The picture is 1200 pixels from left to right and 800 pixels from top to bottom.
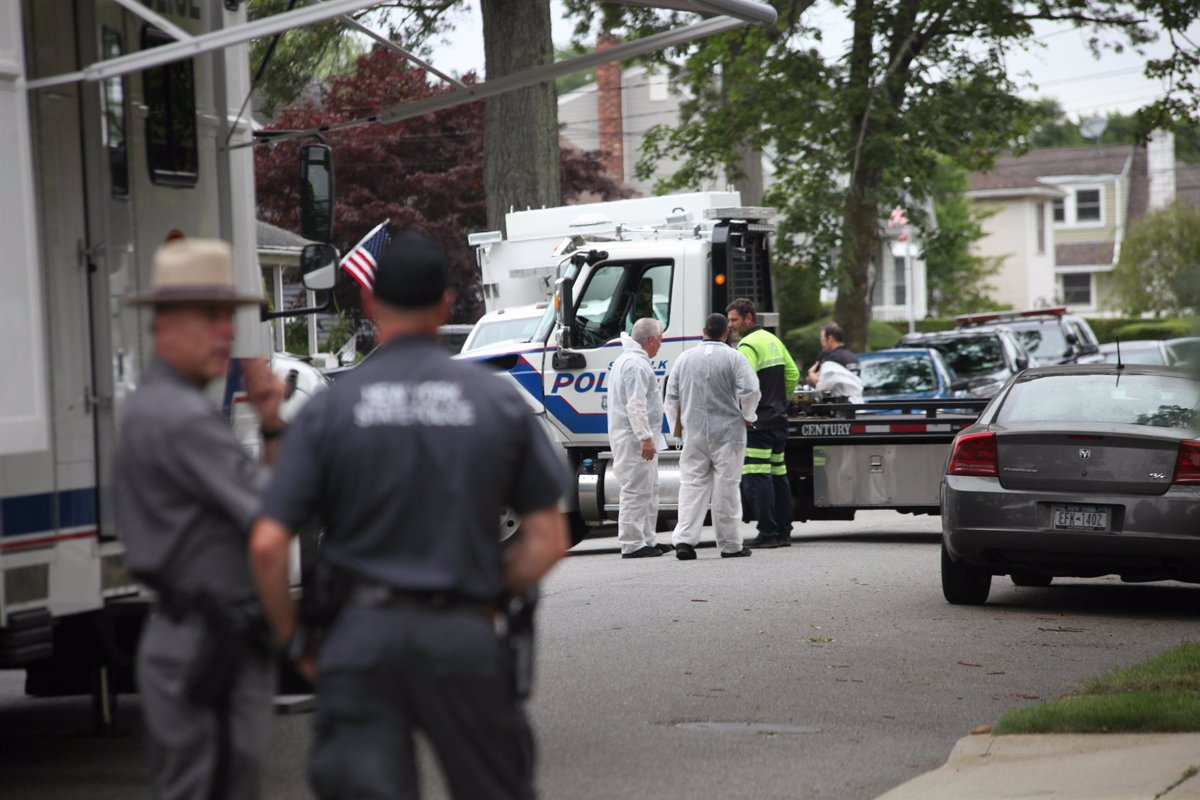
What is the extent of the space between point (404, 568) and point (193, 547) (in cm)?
57

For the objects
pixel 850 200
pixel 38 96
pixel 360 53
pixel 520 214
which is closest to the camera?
pixel 38 96

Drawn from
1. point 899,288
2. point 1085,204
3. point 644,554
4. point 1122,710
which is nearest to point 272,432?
point 1122,710

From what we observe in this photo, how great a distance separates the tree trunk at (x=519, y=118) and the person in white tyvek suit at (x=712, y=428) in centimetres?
529

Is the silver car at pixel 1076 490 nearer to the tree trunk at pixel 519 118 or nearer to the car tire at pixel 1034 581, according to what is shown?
the car tire at pixel 1034 581

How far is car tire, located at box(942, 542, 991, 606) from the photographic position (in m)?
11.5

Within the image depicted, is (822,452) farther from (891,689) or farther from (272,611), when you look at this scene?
(272,611)

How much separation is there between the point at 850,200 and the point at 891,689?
776 inches

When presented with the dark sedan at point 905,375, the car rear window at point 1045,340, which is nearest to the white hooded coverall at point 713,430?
the dark sedan at point 905,375

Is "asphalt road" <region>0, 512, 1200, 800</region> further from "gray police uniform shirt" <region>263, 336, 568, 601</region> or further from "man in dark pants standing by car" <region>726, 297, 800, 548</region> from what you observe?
"gray police uniform shirt" <region>263, 336, 568, 601</region>

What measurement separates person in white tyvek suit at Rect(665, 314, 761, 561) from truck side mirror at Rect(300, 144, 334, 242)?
22.8 ft

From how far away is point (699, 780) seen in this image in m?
6.91

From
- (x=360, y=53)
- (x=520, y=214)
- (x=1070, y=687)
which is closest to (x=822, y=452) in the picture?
(x=520, y=214)

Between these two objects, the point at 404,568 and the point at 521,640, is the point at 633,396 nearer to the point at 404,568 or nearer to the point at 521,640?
the point at 521,640

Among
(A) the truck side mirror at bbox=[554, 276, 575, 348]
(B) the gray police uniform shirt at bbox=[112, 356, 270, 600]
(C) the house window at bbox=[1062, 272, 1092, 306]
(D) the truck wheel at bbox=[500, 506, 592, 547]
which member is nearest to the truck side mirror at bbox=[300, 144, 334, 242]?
(B) the gray police uniform shirt at bbox=[112, 356, 270, 600]
